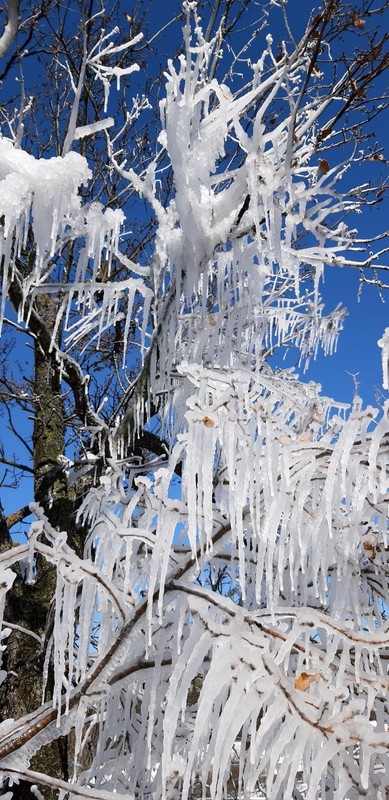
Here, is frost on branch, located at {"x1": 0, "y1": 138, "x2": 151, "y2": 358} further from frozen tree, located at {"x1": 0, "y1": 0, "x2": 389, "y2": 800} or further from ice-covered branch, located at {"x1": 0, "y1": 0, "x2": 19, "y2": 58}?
ice-covered branch, located at {"x1": 0, "y1": 0, "x2": 19, "y2": 58}

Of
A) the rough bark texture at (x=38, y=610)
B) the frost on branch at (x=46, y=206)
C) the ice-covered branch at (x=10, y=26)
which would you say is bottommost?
the rough bark texture at (x=38, y=610)

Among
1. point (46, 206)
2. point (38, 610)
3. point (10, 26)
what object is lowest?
point (38, 610)

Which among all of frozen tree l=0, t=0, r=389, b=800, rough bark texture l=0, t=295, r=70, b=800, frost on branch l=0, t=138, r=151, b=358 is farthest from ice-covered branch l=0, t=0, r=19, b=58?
rough bark texture l=0, t=295, r=70, b=800

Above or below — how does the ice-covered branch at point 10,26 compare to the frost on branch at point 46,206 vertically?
above

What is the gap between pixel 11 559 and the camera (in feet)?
5.73

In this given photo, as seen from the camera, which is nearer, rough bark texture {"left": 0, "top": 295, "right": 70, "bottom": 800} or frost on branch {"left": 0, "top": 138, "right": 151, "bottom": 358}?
frost on branch {"left": 0, "top": 138, "right": 151, "bottom": 358}

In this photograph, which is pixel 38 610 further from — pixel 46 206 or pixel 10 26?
pixel 10 26

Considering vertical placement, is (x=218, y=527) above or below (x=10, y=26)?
below

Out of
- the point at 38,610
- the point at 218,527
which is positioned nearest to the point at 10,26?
the point at 218,527

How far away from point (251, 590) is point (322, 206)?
2.13m

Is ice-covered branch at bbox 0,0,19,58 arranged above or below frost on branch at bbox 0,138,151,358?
above

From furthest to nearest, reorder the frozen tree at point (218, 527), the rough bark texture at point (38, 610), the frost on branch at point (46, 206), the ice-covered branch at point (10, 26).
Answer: the rough bark texture at point (38, 610)
the ice-covered branch at point (10, 26)
the frost on branch at point (46, 206)
the frozen tree at point (218, 527)

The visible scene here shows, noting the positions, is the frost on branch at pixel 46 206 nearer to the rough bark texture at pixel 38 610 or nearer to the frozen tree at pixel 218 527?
the frozen tree at pixel 218 527

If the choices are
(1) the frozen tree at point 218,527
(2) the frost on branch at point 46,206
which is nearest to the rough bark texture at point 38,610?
(1) the frozen tree at point 218,527
